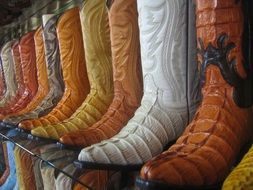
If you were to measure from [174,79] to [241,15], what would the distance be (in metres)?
0.18

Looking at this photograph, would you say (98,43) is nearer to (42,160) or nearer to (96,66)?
(96,66)

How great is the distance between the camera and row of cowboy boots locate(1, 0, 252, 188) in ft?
1.82

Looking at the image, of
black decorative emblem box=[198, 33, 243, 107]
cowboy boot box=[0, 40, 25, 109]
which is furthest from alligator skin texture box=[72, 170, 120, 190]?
cowboy boot box=[0, 40, 25, 109]

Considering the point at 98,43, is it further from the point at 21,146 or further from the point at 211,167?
the point at 211,167

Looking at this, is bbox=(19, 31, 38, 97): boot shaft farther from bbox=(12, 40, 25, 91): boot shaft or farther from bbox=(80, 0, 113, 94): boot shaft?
bbox=(80, 0, 113, 94): boot shaft

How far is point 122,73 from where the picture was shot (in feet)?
2.75

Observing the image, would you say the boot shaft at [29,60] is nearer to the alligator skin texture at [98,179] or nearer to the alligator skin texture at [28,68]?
the alligator skin texture at [28,68]

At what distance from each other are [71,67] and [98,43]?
0.56 ft

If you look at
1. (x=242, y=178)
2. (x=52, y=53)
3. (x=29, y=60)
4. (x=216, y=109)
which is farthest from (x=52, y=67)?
(x=242, y=178)

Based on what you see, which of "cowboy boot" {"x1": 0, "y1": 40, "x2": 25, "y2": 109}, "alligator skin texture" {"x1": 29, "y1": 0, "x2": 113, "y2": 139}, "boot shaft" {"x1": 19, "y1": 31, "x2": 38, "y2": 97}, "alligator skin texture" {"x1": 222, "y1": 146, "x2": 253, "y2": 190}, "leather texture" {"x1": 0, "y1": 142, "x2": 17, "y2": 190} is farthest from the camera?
"cowboy boot" {"x1": 0, "y1": 40, "x2": 25, "y2": 109}

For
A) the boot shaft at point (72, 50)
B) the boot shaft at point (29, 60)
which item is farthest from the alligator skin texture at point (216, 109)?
the boot shaft at point (29, 60)

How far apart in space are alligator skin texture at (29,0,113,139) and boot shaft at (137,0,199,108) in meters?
0.22

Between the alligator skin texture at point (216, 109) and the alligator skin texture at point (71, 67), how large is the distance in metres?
0.52

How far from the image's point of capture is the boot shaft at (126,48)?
815 mm
